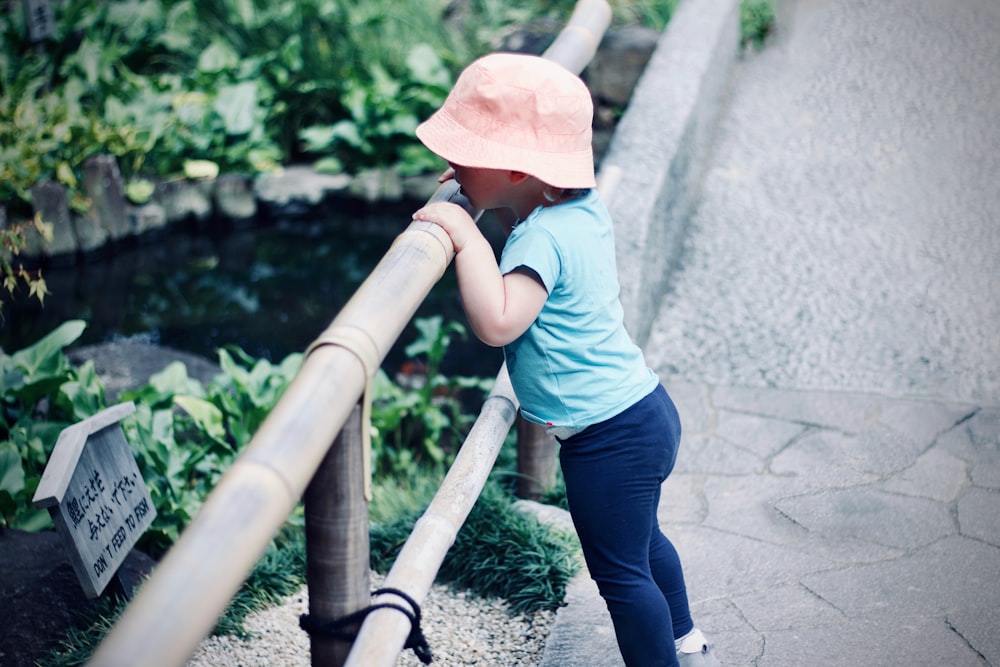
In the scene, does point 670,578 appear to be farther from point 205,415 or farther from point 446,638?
point 205,415

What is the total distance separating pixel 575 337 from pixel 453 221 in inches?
12.9

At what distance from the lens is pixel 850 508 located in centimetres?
251

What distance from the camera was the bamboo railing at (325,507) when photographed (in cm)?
83

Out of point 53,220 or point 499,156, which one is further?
point 53,220

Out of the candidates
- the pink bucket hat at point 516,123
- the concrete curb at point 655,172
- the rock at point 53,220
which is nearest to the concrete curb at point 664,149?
the concrete curb at point 655,172

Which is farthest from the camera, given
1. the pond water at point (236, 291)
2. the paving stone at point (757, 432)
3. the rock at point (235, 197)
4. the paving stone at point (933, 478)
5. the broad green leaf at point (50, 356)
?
the rock at point (235, 197)

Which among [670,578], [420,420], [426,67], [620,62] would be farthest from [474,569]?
[426,67]

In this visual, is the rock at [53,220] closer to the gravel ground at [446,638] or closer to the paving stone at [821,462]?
the gravel ground at [446,638]

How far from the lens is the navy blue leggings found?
161 centimetres

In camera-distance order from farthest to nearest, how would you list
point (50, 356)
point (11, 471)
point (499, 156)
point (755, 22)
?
point (755, 22) → point (50, 356) → point (11, 471) → point (499, 156)

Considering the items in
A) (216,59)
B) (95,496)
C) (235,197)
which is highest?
(95,496)

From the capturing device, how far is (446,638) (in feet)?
6.87

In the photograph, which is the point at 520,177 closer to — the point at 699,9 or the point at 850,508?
the point at 850,508

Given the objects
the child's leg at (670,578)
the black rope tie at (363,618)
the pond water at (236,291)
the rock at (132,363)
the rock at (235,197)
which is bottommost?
the pond water at (236,291)
